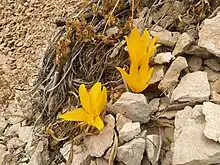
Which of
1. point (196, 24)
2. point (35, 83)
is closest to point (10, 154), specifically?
point (35, 83)

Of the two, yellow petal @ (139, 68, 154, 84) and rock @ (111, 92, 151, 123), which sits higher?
yellow petal @ (139, 68, 154, 84)

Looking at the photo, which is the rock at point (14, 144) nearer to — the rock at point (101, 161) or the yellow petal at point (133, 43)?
the rock at point (101, 161)

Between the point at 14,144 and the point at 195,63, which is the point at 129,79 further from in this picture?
the point at 14,144

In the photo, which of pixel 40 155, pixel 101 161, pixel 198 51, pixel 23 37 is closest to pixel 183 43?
pixel 198 51

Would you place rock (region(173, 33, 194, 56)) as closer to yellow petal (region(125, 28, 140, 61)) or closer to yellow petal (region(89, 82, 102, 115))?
A: yellow petal (region(125, 28, 140, 61))

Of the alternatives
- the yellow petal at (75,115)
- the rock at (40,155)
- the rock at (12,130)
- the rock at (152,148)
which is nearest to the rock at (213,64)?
the rock at (152,148)

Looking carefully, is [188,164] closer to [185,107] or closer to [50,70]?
[185,107]

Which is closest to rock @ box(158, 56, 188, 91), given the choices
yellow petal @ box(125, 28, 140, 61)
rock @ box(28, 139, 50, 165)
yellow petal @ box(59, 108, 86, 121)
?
yellow petal @ box(125, 28, 140, 61)
